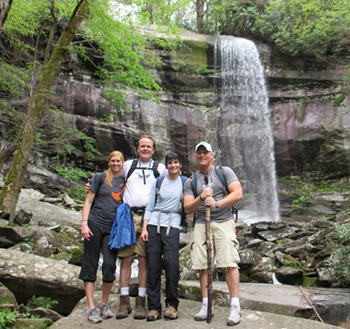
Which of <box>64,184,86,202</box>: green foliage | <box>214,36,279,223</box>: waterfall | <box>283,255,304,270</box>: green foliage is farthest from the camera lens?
<box>214,36,279,223</box>: waterfall

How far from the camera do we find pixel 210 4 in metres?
21.8

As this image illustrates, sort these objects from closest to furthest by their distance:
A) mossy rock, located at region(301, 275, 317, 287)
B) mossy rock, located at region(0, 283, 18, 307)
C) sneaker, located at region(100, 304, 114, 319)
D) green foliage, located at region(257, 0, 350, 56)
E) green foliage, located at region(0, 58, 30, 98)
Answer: sneaker, located at region(100, 304, 114, 319)
mossy rock, located at region(0, 283, 18, 307)
mossy rock, located at region(301, 275, 317, 287)
green foliage, located at region(0, 58, 30, 98)
green foliage, located at region(257, 0, 350, 56)

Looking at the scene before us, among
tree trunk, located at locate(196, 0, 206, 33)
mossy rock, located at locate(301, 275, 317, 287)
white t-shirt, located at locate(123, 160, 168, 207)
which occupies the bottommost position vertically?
mossy rock, located at locate(301, 275, 317, 287)

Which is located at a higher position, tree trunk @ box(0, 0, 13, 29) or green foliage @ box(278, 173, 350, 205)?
tree trunk @ box(0, 0, 13, 29)

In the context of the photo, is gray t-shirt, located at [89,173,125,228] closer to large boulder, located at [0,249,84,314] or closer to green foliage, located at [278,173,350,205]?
large boulder, located at [0,249,84,314]

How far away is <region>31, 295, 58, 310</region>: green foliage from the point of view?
4.24 metres

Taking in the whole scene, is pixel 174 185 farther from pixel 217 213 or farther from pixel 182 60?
pixel 182 60

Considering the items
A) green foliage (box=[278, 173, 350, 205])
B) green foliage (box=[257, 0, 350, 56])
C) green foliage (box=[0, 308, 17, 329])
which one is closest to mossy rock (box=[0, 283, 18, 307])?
green foliage (box=[0, 308, 17, 329])

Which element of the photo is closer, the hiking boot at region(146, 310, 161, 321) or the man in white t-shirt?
the hiking boot at region(146, 310, 161, 321)

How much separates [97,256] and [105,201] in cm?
65

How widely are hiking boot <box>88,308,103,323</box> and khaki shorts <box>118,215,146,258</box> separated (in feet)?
2.14

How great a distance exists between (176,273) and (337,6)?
1516 cm

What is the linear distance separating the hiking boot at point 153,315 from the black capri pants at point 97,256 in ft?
1.87

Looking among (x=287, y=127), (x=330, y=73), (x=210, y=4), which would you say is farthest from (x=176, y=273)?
(x=210, y=4)
